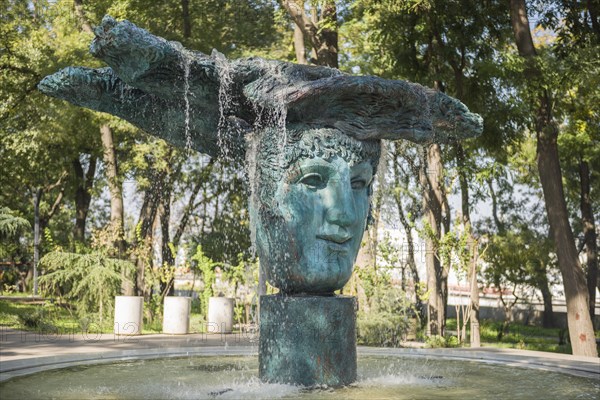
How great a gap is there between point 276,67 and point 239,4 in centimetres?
1579

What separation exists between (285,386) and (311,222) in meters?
1.50

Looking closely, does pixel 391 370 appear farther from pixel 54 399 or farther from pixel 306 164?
pixel 54 399

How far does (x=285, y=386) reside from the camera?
254 inches

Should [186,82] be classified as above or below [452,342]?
above

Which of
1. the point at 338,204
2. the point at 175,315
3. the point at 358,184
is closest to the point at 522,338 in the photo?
the point at 175,315

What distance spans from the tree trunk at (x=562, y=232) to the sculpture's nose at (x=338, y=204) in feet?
26.1

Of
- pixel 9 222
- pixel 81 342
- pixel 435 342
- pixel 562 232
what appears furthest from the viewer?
pixel 9 222

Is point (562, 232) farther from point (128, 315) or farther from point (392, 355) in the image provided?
point (128, 315)

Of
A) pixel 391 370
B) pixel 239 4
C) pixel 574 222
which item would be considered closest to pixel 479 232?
pixel 574 222

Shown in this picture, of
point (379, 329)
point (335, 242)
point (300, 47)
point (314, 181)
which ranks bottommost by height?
point (379, 329)

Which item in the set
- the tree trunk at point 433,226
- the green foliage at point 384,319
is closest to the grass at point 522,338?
the tree trunk at point 433,226

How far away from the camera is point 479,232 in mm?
32844

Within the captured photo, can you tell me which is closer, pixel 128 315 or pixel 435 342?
pixel 435 342

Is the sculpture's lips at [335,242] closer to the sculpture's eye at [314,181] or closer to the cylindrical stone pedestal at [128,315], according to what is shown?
the sculpture's eye at [314,181]
